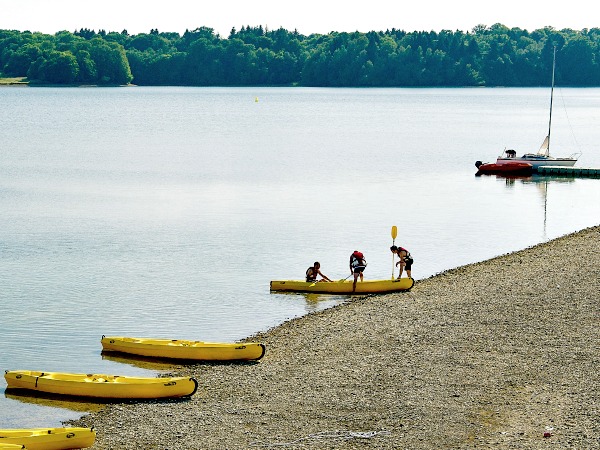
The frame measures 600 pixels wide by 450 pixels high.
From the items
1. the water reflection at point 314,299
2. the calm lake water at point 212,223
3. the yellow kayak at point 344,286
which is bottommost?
the calm lake water at point 212,223

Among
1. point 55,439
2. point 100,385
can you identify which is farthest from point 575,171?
point 55,439

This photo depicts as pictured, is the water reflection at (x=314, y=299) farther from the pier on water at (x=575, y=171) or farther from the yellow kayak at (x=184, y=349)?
the pier on water at (x=575, y=171)

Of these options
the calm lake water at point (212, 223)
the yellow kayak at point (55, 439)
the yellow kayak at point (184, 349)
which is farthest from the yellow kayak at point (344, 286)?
the yellow kayak at point (55, 439)

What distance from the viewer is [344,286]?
3712cm

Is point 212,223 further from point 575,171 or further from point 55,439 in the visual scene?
point 575,171

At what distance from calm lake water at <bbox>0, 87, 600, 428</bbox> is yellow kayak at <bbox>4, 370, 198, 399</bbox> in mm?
436

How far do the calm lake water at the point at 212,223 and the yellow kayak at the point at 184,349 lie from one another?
54 centimetres

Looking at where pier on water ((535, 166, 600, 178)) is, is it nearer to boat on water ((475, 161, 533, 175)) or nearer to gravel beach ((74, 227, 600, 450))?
boat on water ((475, 161, 533, 175))

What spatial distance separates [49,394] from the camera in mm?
25875

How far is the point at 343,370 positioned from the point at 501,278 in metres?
13.5

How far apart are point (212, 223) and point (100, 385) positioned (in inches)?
1188

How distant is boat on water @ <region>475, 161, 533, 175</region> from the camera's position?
273 ft

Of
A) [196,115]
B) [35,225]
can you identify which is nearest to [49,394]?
[35,225]

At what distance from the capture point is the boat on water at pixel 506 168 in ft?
273
